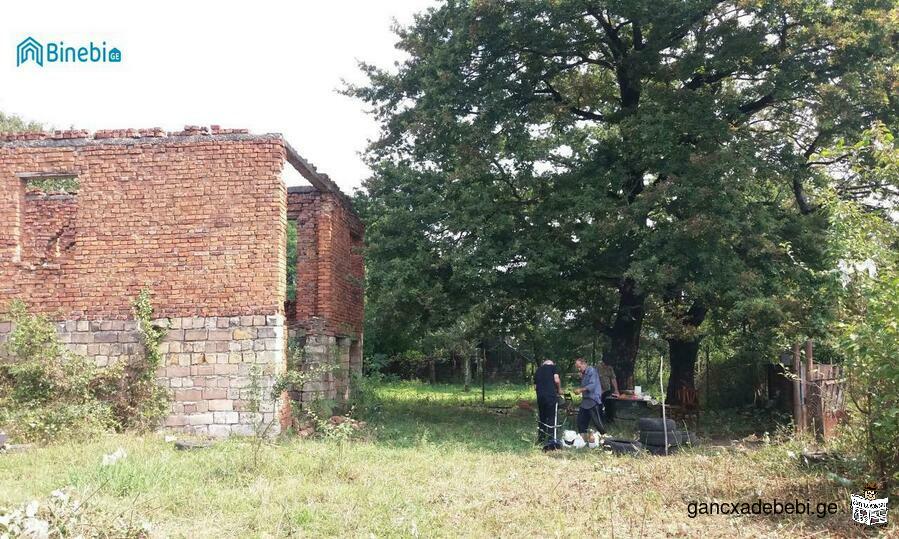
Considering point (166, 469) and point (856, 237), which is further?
point (166, 469)

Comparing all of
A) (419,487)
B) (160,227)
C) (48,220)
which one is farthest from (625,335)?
(48,220)

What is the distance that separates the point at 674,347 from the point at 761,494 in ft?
35.0

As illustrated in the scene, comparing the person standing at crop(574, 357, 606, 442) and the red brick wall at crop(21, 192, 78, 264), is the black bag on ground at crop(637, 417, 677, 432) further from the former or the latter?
the red brick wall at crop(21, 192, 78, 264)

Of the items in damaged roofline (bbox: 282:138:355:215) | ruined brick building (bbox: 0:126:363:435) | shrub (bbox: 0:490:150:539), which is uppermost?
damaged roofline (bbox: 282:138:355:215)

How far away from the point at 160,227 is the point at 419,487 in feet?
23.1

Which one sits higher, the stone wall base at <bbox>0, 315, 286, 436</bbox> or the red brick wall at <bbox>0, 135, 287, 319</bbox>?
the red brick wall at <bbox>0, 135, 287, 319</bbox>

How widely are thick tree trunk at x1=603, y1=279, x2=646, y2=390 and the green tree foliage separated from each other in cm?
5

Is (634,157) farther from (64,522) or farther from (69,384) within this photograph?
(64,522)

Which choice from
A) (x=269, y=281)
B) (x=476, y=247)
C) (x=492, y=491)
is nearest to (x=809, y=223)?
(x=476, y=247)

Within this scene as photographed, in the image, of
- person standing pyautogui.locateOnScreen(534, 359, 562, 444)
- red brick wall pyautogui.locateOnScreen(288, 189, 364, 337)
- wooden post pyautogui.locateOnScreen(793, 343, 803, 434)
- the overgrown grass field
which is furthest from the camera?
red brick wall pyautogui.locateOnScreen(288, 189, 364, 337)

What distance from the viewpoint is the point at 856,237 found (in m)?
7.67

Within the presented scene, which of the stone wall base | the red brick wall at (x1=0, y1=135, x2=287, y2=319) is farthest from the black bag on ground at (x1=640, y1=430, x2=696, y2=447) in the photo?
the red brick wall at (x1=0, y1=135, x2=287, y2=319)

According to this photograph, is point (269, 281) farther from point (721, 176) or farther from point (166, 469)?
point (721, 176)

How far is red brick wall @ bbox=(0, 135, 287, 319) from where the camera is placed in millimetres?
12211
